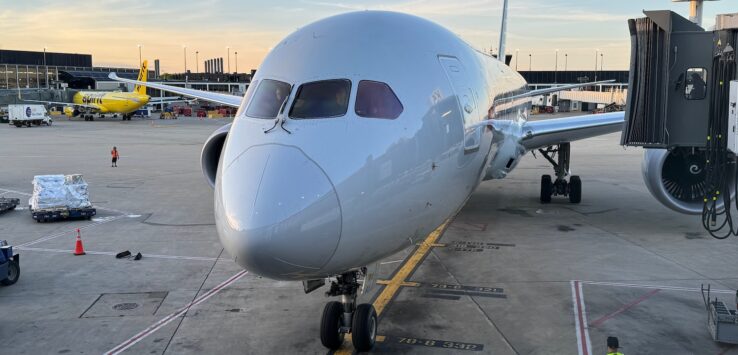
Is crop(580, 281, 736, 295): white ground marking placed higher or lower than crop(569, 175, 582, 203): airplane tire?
lower

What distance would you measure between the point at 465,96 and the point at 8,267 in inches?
339

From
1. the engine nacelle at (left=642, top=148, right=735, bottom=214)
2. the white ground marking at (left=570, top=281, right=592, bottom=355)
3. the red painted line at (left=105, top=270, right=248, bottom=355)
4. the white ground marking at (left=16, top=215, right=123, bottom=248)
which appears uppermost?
the engine nacelle at (left=642, top=148, right=735, bottom=214)

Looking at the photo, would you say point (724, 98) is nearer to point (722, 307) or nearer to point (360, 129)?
point (722, 307)

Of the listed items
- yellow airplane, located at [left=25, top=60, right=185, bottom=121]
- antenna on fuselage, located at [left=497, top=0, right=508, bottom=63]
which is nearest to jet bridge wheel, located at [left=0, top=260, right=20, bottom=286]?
antenna on fuselage, located at [left=497, top=0, right=508, bottom=63]

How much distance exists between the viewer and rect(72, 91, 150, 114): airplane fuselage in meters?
68.8

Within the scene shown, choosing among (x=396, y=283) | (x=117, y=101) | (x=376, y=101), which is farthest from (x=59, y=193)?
(x=117, y=101)

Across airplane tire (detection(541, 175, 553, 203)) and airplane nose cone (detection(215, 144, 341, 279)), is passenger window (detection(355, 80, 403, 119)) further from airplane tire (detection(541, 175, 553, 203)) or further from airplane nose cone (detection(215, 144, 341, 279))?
airplane tire (detection(541, 175, 553, 203))

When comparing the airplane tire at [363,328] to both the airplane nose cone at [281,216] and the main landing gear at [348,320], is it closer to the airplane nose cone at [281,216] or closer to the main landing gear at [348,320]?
the main landing gear at [348,320]

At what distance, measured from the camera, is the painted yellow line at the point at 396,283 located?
827cm

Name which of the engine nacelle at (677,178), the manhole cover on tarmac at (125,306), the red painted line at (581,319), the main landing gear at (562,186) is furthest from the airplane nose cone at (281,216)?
the main landing gear at (562,186)

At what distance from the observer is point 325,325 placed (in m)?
8.01

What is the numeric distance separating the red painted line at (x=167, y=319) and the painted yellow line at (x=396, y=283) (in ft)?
9.25

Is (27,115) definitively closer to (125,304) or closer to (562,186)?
(562,186)

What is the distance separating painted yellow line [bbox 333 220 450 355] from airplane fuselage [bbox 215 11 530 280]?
135 cm
